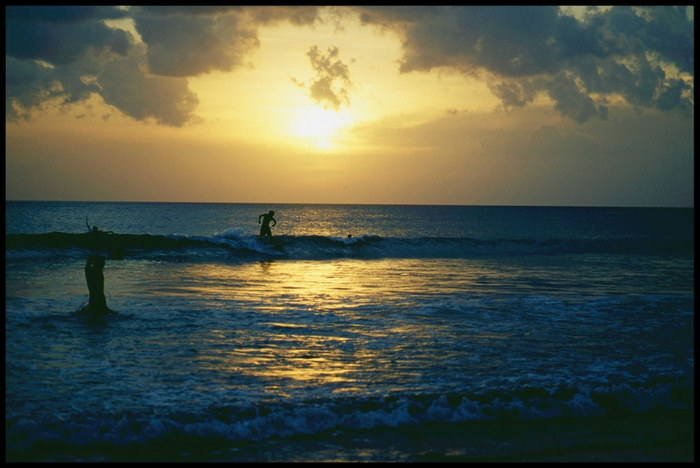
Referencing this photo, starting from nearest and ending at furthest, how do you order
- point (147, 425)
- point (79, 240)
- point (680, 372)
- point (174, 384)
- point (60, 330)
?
point (147, 425)
point (174, 384)
point (680, 372)
point (60, 330)
point (79, 240)

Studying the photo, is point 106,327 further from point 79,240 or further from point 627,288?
point 79,240

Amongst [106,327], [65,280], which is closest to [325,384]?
[106,327]

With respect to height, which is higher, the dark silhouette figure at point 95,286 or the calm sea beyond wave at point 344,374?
the dark silhouette figure at point 95,286

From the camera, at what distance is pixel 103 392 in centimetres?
817

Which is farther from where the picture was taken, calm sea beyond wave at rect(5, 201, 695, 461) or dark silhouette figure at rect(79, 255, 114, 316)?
dark silhouette figure at rect(79, 255, 114, 316)

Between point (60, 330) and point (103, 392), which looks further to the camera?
point (60, 330)

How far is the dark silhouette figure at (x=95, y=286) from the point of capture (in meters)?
13.1

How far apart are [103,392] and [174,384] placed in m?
0.98

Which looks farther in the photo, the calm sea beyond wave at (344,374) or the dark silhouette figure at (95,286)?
the dark silhouette figure at (95,286)

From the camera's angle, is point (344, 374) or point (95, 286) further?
point (95, 286)

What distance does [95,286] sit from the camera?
1330cm

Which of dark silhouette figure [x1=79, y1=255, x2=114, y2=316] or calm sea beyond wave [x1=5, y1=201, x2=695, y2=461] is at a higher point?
dark silhouette figure [x1=79, y1=255, x2=114, y2=316]

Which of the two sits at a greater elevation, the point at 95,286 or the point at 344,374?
the point at 95,286

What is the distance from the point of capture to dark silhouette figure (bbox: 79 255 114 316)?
43.1ft
